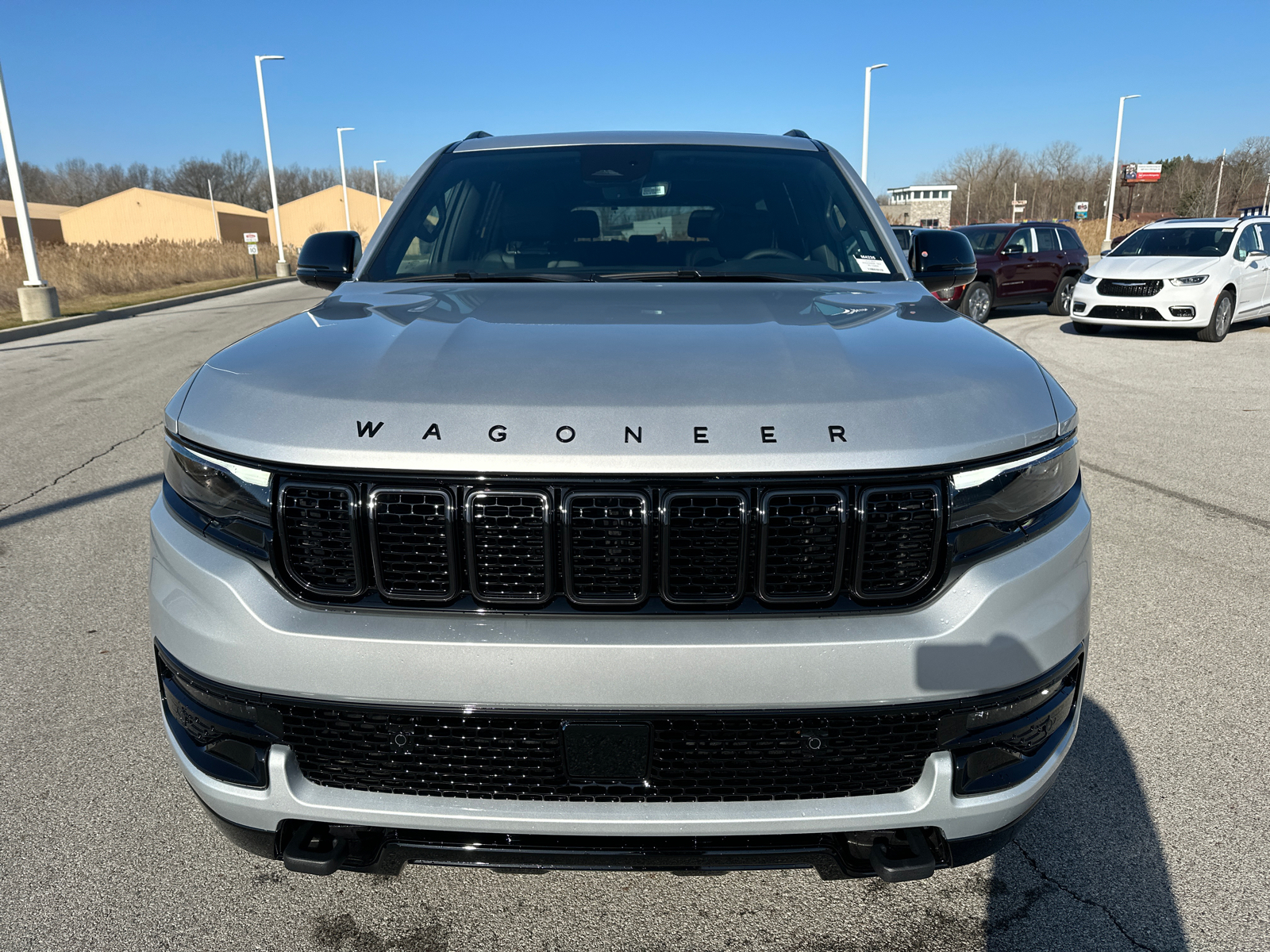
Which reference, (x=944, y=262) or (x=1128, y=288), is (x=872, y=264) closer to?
(x=944, y=262)

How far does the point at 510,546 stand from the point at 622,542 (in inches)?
8.6

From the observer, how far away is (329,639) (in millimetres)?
1786

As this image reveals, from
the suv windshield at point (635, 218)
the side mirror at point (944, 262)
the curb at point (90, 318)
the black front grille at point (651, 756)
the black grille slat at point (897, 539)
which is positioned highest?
the suv windshield at point (635, 218)

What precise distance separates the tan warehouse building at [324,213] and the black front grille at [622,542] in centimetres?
10049

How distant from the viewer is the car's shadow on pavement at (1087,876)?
7.32 feet

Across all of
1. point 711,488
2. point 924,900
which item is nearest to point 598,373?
point 711,488

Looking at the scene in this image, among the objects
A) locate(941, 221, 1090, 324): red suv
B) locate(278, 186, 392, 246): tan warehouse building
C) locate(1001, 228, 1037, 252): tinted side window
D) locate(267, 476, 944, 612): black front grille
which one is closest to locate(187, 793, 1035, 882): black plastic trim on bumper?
locate(267, 476, 944, 612): black front grille

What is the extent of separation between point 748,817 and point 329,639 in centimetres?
88

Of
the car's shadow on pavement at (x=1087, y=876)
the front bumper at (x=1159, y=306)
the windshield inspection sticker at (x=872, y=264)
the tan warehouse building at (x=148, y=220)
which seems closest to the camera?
the car's shadow on pavement at (x=1087, y=876)

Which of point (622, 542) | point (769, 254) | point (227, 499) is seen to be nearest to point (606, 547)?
point (622, 542)

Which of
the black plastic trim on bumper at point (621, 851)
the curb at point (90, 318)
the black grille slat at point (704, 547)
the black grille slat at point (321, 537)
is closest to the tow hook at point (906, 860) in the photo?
the black plastic trim on bumper at point (621, 851)

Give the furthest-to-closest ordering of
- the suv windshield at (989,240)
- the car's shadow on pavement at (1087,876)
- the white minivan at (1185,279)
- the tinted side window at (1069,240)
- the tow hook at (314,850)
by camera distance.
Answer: the tinted side window at (1069,240)
the suv windshield at (989,240)
the white minivan at (1185,279)
the car's shadow on pavement at (1087,876)
the tow hook at (314,850)

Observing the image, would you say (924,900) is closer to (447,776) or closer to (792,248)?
(447,776)

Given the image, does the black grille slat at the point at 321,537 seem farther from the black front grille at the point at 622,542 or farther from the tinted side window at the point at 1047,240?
the tinted side window at the point at 1047,240
